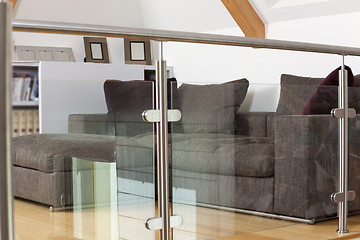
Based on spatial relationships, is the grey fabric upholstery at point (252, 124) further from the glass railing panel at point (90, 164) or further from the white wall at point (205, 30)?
the white wall at point (205, 30)

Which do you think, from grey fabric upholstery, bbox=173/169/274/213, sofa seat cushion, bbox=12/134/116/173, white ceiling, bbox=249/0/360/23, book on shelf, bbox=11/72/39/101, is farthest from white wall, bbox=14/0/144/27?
sofa seat cushion, bbox=12/134/116/173

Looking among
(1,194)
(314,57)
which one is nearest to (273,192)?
(1,194)

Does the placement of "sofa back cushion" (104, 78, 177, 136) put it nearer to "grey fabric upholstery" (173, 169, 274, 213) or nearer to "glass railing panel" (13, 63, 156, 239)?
"glass railing panel" (13, 63, 156, 239)

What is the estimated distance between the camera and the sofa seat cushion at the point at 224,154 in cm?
199

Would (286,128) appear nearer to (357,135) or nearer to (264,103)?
(264,103)

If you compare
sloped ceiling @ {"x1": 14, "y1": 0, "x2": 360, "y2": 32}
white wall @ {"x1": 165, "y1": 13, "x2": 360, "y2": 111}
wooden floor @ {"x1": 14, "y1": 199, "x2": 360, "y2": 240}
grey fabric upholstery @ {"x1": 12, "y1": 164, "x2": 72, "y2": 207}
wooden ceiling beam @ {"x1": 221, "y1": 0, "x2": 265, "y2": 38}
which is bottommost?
wooden floor @ {"x1": 14, "y1": 199, "x2": 360, "y2": 240}

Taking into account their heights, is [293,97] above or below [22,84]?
below

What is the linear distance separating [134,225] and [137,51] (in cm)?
444

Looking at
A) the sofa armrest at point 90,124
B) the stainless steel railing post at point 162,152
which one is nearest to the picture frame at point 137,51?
the stainless steel railing post at point 162,152

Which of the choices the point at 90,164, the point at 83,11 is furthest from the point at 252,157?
the point at 83,11

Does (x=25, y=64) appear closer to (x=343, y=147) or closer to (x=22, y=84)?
(x=22, y=84)

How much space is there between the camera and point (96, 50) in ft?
19.8

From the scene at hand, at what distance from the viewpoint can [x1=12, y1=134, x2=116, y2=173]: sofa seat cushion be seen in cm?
172

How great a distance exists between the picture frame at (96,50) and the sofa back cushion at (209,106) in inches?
157
